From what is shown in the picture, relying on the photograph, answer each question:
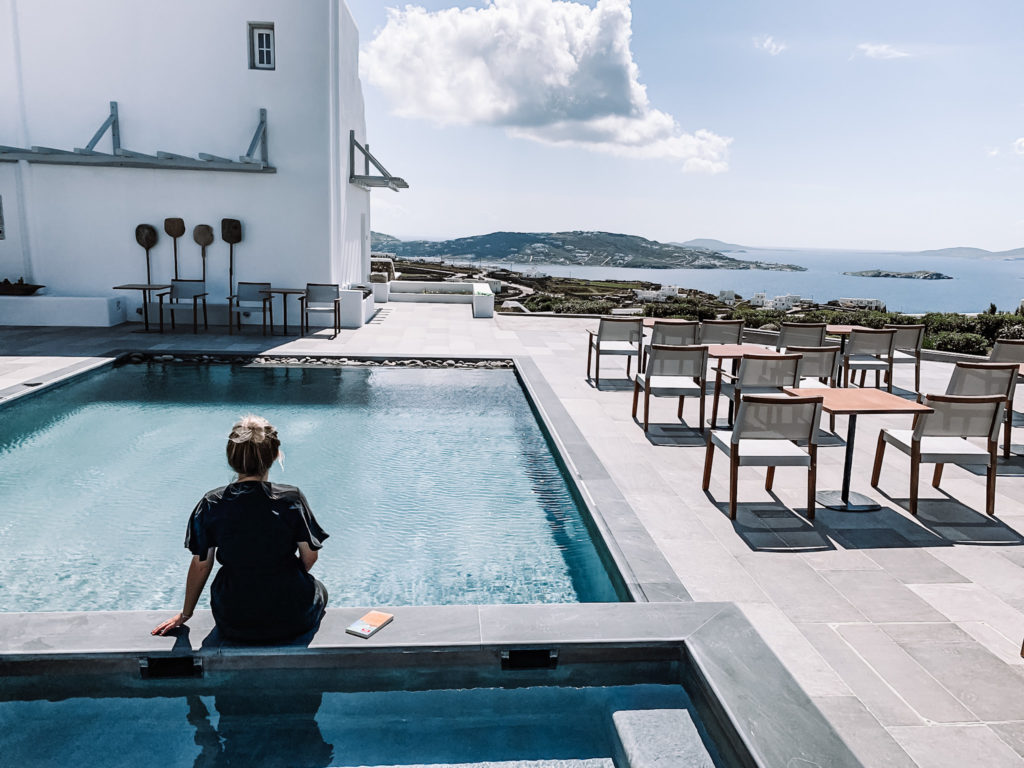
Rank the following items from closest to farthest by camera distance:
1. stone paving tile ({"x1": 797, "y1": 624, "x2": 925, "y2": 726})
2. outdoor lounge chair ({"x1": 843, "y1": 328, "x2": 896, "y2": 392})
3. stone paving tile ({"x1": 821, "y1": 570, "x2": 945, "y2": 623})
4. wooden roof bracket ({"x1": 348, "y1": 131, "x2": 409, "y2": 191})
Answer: stone paving tile ({"x1": 797, "y1": 624, "x2": 925, "y2": 726}) → stone paving tile ({"x1": 821, "y1": 570, "x2": 945, "y2": 623}) → outdoor lounge chair ({"x1": 843, "y1": 328, "x2": 896, "y2": 392}) → wooden roof bracket ({"x1": 348, "y1": 131, "x2": 409, "y2": 191})

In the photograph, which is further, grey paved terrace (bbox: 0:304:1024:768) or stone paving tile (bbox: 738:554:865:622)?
stone paving tile (bbox: 738:554:865:622)

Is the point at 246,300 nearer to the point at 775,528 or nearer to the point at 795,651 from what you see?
the point at 775,528

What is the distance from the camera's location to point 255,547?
251 centimetres

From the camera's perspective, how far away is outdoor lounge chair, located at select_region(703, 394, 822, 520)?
445 centimetres

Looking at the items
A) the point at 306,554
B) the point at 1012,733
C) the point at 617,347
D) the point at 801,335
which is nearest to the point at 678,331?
the point at 617,347

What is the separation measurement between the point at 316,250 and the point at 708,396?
8.11 m

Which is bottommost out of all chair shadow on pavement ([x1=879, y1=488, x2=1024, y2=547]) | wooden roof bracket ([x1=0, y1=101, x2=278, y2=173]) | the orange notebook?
chair shadow on pavement ([x1=879, y1=488, x2=1024, y2=547])

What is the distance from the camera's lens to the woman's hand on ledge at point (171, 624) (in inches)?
108

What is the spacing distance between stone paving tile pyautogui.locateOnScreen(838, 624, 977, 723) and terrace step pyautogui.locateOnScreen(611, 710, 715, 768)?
2.89 feet

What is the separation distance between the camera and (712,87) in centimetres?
2006

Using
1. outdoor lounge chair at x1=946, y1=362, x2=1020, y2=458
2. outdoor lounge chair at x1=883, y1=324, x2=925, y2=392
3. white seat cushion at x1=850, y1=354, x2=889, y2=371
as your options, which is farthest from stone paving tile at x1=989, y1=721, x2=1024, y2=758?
outdoor lounge chair at x1=883, y1=324, x2=925, y2=392

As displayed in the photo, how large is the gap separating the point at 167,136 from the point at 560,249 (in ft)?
477

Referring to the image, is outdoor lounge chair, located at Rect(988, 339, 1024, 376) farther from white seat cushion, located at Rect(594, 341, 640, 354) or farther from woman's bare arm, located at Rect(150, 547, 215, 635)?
woman's bare arm, located at Rect(150, 547, 215, 635)

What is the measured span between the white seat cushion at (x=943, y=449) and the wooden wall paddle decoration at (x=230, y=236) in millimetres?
11230
